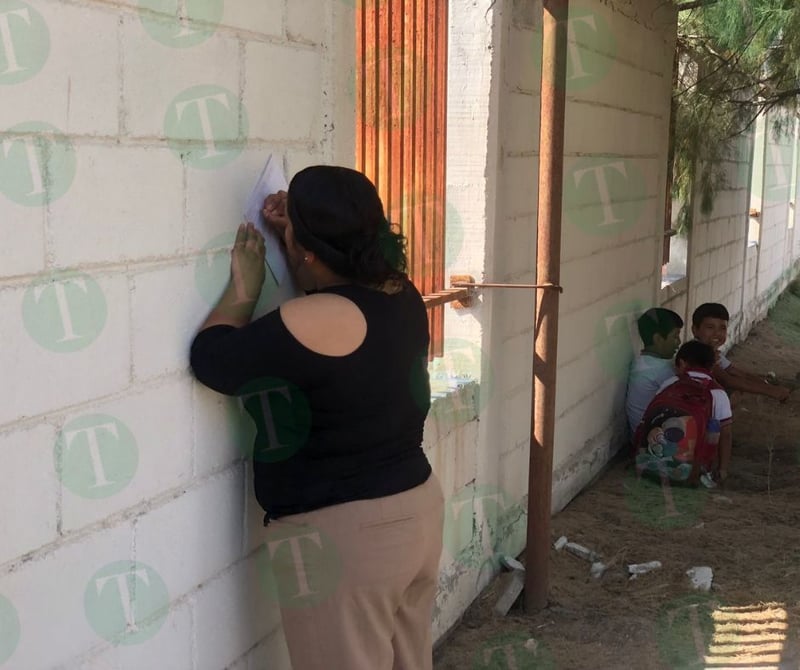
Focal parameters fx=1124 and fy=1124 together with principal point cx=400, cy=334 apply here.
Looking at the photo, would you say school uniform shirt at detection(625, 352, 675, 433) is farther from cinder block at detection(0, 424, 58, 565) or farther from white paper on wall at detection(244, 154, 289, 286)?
cinder block at detection(0, 424, 58, 565)

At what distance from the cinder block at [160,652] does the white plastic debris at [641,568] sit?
8.86 ft

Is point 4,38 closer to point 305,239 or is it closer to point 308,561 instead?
point 305,239

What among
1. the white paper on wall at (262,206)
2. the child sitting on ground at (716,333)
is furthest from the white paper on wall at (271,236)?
the child sitting on ground at (716,333)

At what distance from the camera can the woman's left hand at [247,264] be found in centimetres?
247

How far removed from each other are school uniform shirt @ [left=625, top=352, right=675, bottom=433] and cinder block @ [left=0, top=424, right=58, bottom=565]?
5.00 m

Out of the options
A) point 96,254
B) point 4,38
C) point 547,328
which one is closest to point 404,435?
point 96,254

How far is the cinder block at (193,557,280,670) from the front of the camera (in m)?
2.46

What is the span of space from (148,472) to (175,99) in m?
0.74

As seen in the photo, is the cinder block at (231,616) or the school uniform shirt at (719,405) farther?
the school uniform shirt at (719,405)

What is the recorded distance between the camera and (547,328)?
3949 mm

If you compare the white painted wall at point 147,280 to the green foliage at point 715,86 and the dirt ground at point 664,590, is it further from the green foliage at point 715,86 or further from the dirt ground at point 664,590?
the green foliage at point 715,86

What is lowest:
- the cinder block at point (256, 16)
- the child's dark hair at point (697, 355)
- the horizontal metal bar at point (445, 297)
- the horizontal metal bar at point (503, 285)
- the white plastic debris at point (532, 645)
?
the white plastic debris at point (532, 645)

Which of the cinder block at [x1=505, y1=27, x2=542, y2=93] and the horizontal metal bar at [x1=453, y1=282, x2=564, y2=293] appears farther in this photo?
the cinder block at [x1=505, y1=27, x2=542, y2=93]

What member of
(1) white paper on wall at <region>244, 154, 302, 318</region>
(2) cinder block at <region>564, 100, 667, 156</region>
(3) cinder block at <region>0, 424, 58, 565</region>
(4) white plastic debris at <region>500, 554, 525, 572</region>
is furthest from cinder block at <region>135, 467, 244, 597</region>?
(2) cinder block at <region>564, 100, 667, 156</region>
